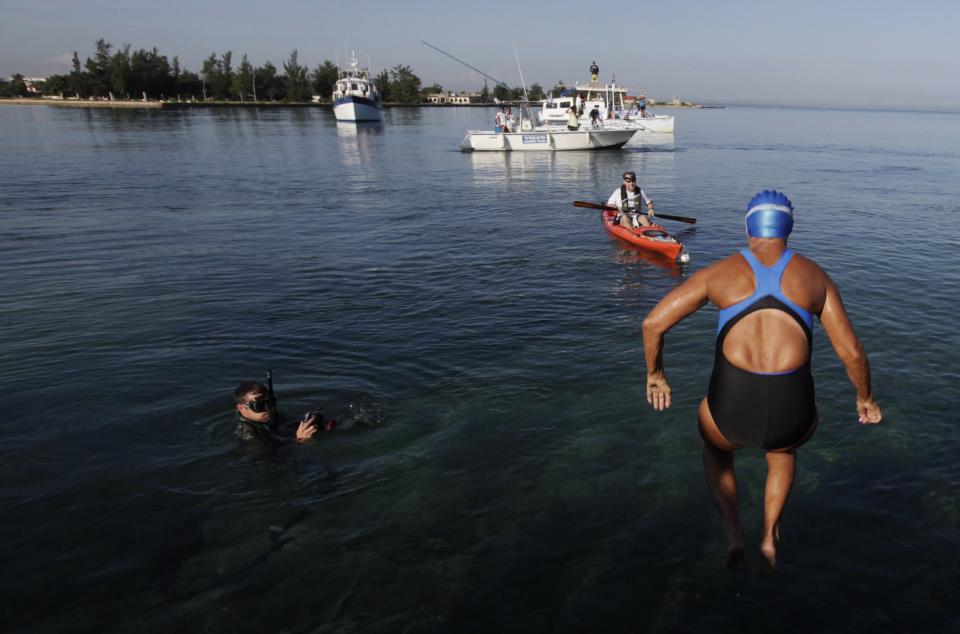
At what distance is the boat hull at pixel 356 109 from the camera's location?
8388 centimetres

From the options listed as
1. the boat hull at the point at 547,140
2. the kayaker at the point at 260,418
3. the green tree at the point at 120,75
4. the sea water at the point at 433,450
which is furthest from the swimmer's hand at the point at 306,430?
the green tree at the point at 120,75

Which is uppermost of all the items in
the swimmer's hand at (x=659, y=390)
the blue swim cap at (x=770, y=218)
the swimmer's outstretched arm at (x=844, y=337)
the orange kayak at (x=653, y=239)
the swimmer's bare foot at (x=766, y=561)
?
the blue swim cap at (x=770, y=218)

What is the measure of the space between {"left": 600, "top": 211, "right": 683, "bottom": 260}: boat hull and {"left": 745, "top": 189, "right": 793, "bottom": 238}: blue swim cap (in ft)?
38.8

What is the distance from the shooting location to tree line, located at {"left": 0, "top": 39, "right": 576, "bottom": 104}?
5630 inches

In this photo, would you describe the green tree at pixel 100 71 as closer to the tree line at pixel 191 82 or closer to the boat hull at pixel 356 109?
the tree line at pixel 191 82

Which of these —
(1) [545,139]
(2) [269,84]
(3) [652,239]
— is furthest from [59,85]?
(3) [652,239]

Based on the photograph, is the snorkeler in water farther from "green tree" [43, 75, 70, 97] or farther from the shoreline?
"green tree" [43, 75, 70, 97]

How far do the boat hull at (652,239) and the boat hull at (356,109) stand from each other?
2907 inches

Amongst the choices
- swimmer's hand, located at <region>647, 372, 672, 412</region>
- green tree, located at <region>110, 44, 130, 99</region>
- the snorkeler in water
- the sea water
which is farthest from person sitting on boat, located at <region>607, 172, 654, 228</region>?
green tree, located at <region>110, 44, 130, 99</region>

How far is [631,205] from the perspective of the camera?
1736 centimetres

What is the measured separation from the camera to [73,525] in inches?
226

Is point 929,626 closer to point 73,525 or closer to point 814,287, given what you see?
point 814,287

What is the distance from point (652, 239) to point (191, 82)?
167m

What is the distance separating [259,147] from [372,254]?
3680 centimetres
